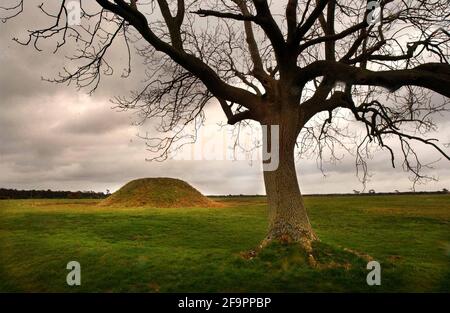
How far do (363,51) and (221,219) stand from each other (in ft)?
35.7

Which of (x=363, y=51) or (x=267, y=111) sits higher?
(x=363, y=51)

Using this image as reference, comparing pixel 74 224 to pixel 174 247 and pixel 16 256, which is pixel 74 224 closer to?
pixel 16 256

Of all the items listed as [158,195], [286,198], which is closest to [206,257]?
[286,198]

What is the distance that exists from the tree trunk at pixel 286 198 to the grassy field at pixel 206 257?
48cm

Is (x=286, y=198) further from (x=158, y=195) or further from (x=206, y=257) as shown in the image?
(x=158, y=195)

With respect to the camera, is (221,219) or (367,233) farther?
(221,219)

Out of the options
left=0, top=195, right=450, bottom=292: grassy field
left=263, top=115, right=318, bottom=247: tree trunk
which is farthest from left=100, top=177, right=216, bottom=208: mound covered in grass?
left=263, top=115, right=318, bottom=247: tree trunk

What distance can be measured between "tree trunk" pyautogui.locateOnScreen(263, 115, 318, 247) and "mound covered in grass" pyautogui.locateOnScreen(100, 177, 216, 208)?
737 inches

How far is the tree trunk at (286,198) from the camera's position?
12188 mm

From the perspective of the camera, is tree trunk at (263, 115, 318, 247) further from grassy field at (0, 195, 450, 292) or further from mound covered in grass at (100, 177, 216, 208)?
mound covered in grass at (100, 177, 216, 208)

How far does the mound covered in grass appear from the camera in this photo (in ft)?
103
